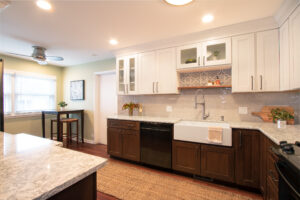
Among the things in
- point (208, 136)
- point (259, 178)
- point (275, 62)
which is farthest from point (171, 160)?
point (275, 62)

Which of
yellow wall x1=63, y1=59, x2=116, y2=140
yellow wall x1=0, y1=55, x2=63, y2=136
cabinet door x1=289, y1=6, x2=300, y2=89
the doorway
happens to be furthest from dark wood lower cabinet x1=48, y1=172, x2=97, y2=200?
yellow wall x1=0, y1=55, x2=63, y2=136

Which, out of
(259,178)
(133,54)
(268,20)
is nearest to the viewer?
(259,178)

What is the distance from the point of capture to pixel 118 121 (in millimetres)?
2990

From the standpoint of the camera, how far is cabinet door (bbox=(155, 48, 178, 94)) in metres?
2.76

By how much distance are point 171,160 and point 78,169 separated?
6.37ft

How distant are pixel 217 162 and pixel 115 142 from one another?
201cm

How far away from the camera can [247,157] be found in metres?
1.96

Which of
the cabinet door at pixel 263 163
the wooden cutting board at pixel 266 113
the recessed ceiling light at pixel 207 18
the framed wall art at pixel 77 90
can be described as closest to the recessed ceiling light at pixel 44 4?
the recessed ceiling light at pixel 207 18

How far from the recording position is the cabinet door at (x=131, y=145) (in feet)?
9.07

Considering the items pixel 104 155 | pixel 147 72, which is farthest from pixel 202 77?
pixel 104 155

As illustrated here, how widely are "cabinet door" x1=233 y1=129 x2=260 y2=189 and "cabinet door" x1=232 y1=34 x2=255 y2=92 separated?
0.73m

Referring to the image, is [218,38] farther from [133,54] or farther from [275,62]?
[133,54]

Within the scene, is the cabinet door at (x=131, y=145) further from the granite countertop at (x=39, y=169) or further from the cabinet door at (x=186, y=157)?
the granite countertop at (x=39, y=169)

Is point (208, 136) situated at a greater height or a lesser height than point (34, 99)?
lesser
